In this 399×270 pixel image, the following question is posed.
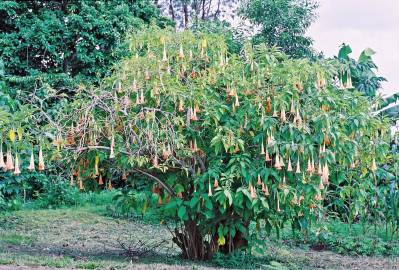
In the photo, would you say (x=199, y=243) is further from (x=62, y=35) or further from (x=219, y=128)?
(x=62, y=35)

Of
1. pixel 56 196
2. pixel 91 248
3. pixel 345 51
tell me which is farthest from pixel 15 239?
pixel 345 51

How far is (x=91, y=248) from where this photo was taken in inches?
346

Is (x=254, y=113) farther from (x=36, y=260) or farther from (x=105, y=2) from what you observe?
(x=105, y=2)

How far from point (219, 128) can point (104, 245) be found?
150 inches

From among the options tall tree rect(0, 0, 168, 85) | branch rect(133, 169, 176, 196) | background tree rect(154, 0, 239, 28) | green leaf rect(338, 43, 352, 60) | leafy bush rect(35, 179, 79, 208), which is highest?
background tree rect(154, 0, 239, 28)

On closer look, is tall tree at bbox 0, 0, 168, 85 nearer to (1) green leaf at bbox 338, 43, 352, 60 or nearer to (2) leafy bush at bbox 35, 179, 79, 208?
(2) leafy bush at bbox 35, 179, 79, 208

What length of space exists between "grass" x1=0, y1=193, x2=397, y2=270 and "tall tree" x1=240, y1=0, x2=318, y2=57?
20.1 ft

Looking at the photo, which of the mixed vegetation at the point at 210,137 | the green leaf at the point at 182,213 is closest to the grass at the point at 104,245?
the mixed vegetation at the point at 210,137

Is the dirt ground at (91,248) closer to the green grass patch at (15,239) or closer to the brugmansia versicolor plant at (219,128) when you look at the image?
the green grass patch at (15,239)

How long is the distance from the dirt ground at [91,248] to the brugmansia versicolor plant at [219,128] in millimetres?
911

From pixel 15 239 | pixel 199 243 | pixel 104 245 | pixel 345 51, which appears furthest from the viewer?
pixel 345 51

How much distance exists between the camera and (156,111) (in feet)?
21.6

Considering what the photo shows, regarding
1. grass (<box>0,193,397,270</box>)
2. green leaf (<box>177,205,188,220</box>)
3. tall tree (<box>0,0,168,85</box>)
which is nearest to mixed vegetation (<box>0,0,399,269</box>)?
green leaf (<box>177,205,188,220</box>)

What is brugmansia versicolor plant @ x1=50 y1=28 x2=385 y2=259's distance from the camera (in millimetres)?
6281
